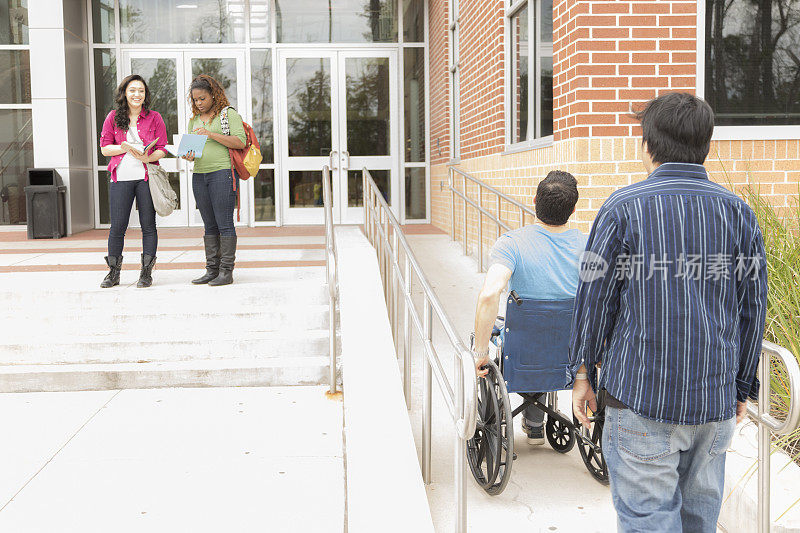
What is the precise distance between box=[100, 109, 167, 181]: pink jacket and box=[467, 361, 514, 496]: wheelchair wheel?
393 centimetres

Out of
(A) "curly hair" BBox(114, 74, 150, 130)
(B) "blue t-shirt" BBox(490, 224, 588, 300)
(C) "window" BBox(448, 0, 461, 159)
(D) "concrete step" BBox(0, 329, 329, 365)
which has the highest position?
(C) "window" BBox(448, 0, 461, 159)

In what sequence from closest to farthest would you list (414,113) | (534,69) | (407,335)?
(407,335) < (534,69) < (414,113)

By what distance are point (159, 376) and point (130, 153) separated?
1972mm

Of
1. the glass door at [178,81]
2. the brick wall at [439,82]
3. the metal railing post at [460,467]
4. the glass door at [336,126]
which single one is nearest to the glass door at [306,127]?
the glass door at [336,126]

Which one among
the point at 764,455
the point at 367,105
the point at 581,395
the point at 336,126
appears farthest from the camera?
the point at 367,105

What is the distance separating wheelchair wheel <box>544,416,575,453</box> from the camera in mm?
4485

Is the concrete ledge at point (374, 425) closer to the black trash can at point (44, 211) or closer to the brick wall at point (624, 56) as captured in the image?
the brick wall at point (624, 56)

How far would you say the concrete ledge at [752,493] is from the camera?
125 inches

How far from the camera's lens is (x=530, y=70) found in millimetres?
7754

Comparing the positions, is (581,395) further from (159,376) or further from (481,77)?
(481,77)

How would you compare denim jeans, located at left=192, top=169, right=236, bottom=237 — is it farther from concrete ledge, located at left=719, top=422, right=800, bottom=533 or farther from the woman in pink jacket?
concrete ledge, located at left=719, top=422, right=800, bottom=533

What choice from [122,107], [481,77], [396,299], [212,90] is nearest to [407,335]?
[396,299]

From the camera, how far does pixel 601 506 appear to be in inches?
153

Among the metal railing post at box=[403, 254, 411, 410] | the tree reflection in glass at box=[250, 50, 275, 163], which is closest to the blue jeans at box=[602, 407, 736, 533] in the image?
the metal railing post at box=[403, 254, 411, 410]
